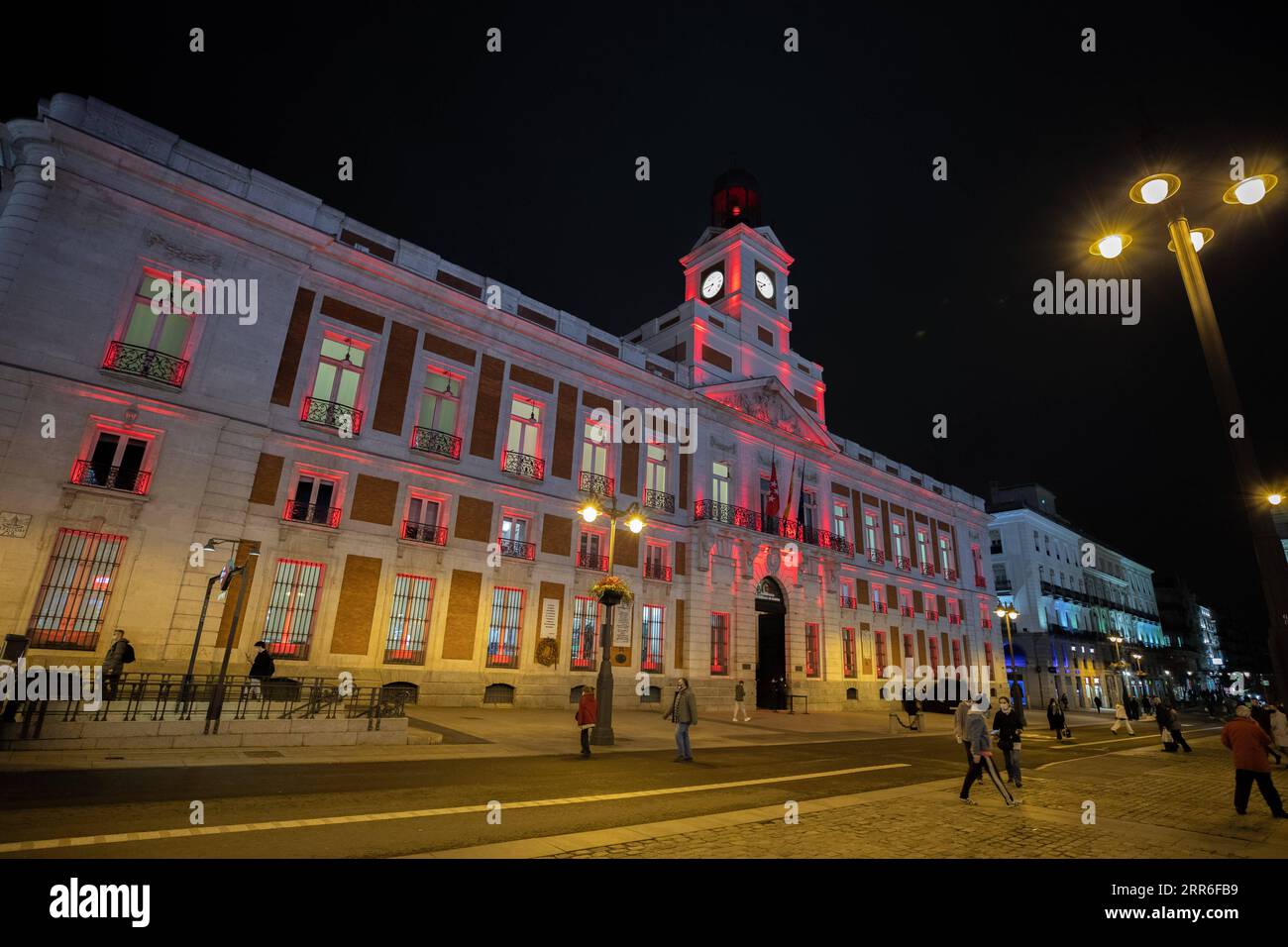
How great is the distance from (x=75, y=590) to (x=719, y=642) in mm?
23235

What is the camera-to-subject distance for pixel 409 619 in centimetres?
2102

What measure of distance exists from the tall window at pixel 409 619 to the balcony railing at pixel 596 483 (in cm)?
765

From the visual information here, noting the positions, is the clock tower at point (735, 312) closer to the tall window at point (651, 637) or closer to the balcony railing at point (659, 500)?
the balcony railing at point (659, 500)

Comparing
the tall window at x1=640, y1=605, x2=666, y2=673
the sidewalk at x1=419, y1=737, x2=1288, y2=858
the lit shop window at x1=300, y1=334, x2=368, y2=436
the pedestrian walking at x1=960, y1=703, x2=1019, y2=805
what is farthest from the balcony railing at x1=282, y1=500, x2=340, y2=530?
the pedestrian walking at x1=960, y1=703, x2=1019, y2=805

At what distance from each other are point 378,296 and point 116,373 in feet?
27.1

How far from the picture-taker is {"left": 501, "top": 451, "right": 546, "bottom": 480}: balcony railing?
24541mm

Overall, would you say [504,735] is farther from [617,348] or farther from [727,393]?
[727,393]

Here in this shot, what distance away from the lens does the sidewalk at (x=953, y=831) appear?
5.86 meters

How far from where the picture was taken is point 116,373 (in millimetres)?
16906

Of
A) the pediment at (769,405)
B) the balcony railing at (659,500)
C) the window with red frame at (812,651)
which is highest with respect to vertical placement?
the pediment at (769,405)

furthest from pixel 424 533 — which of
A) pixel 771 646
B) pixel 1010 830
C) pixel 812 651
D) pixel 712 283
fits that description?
pixel 712 283

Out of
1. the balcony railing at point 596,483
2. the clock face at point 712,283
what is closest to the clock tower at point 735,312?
the clock face at point 712,283

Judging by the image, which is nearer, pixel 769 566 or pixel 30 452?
pixel 30 452
